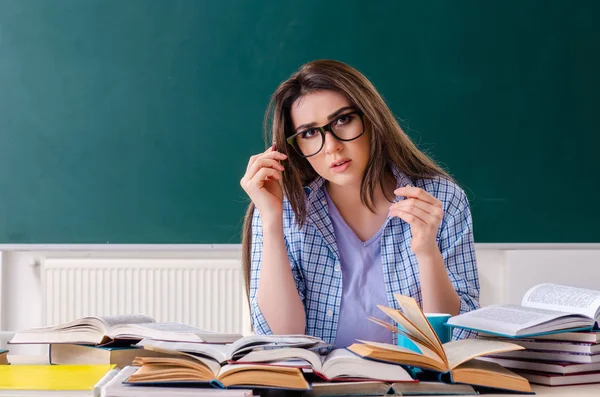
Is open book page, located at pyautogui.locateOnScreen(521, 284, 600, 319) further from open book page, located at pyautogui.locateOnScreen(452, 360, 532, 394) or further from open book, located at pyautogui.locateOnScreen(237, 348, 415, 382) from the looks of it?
open book, located at pyautogui.locateOnScreen(237, 348, 415, 382)

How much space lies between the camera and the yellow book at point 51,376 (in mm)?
1019

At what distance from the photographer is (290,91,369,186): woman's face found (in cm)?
167

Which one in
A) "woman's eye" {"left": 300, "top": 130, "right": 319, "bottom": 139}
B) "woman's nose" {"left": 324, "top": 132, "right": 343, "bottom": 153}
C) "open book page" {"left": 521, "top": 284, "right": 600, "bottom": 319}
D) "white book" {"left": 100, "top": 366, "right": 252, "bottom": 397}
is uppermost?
"woman's eye" {"left": 300, "top": 130, "right": 319, "bottom": 139}

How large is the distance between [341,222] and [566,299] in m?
0.62

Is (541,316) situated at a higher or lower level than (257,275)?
lower

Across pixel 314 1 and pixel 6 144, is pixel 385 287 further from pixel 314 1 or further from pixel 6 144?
pixel 6 144

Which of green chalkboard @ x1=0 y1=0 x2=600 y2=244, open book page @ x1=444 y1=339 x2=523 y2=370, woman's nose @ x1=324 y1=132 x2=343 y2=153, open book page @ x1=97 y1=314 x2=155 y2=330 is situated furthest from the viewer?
green chalkboard @ x1=0 y1=0 x2=600 y2=244

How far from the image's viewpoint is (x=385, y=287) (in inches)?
68.5

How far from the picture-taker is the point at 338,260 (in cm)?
178

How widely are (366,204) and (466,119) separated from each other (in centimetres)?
154

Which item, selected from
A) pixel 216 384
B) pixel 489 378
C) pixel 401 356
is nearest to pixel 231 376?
pixel 216 384

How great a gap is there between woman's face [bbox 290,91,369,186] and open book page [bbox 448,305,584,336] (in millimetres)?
541

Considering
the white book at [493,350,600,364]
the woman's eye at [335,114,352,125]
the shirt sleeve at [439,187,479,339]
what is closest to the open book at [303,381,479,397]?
the white book at [493,350,600,364]

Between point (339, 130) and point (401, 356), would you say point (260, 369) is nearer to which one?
point (401, 356)
